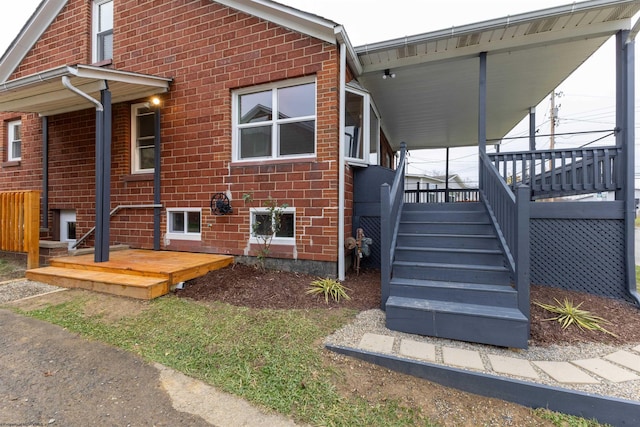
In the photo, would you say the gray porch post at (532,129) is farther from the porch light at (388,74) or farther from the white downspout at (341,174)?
the white downspout at (341,174)

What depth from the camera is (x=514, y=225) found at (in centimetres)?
294

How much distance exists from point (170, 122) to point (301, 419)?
578 cm

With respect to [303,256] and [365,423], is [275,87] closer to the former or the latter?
[303,256]

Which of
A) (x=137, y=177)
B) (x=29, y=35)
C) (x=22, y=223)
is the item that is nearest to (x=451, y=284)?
(x=137, y=177)

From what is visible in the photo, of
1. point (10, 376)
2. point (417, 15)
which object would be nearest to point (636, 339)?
point (10, 376)

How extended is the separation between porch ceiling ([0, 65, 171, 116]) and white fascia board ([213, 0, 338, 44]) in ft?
6.86

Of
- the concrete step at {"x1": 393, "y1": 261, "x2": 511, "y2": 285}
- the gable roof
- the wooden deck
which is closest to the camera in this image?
the concrete step at {"x1": 393, "y1": 261, "x2": 511, "y2": 285}

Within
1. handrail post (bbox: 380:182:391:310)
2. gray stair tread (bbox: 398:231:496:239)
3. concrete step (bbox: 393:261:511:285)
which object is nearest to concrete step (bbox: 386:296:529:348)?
handrail post (bbox: 380:182:391:310)

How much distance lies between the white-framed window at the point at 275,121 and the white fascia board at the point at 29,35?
5.67 metres

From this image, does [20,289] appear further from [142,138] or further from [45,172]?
[45,172]

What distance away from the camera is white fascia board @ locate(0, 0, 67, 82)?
6.91m

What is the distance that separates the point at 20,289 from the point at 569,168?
829cm

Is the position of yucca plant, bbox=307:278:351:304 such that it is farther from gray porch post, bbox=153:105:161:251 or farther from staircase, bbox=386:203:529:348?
gray porch post, bbox=153:105:161:251

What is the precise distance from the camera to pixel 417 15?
41.7 feet
